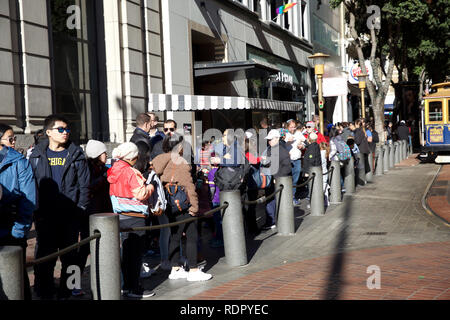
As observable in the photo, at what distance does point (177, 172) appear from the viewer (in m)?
6.64

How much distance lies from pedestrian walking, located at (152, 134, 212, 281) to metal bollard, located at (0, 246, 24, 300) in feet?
9.84

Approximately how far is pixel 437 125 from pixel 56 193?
71.0 ft

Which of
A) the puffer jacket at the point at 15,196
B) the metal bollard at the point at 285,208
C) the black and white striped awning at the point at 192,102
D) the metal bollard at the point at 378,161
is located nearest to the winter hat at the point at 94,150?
the puffer jacket at the point at 15,196

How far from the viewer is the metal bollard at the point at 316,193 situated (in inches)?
431

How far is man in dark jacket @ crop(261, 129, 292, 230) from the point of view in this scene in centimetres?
971

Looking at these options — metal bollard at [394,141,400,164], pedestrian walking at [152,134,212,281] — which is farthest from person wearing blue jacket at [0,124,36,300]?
metal bollard at [394,141,400,164]

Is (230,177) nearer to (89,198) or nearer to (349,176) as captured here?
(89,198)

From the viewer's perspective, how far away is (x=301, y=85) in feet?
107

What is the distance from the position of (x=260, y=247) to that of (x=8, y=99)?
5660 mm

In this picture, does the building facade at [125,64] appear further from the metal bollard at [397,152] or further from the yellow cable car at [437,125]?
the yellow cable car at [437,125]

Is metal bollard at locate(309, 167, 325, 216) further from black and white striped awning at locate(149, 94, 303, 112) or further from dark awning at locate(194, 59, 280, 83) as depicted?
dark awning at locate(194, 59, 280, 83)

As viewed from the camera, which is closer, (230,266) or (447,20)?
(230,266)
